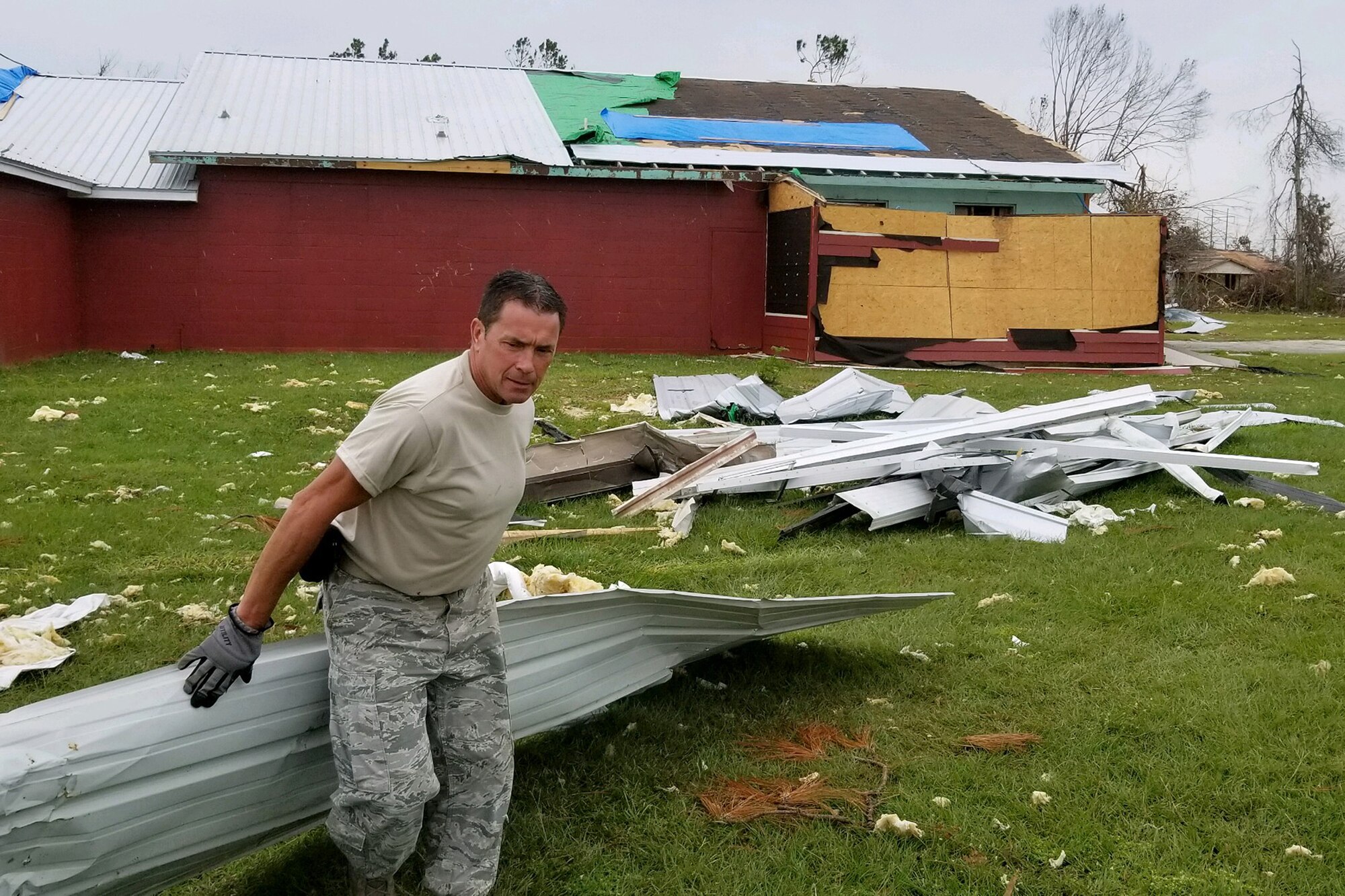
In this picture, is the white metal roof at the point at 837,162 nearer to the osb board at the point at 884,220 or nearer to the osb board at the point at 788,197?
the osb board at the point at 788,197

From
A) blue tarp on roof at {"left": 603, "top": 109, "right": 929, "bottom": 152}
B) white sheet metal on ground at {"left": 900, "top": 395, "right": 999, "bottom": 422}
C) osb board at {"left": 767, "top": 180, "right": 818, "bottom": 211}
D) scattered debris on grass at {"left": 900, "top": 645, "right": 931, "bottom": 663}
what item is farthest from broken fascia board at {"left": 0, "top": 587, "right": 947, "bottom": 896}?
blue tarp on roof at {"left": 603, "top": 109, "right": 929, "bottom": 152}

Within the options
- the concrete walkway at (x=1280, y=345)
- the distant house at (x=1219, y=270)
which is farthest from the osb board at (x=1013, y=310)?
the distant house at (x=1219, y=270)

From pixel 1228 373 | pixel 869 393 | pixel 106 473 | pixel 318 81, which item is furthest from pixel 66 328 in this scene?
pixel 1228 373

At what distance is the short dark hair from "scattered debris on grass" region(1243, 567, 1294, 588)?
4385mm

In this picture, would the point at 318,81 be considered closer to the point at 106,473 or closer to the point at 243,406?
the point at 243,406

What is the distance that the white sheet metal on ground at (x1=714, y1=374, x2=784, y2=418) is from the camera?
420 inches

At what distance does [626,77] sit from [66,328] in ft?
39.6

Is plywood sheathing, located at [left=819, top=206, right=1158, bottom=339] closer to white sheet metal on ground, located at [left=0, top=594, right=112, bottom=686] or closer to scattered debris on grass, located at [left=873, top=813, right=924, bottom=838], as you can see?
white sheet metal on ground, located at [left=0, top=594, right=112, bottom=686]

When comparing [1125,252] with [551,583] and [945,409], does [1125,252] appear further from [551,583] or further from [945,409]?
[551,583]

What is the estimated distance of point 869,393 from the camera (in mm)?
10844

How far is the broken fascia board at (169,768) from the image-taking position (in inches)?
98.9

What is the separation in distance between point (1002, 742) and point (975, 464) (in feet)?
12.2

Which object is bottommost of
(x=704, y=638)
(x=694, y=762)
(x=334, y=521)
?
(x=694, y=762)

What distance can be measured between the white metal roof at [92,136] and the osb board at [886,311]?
961 centimetres
